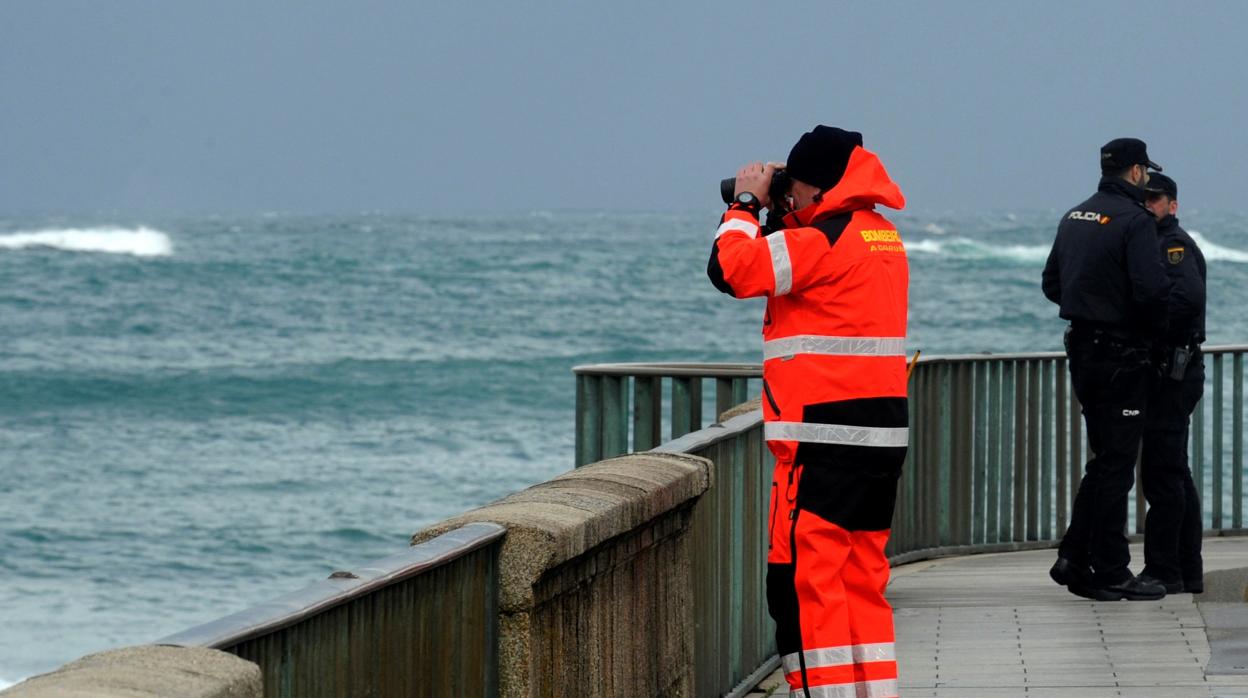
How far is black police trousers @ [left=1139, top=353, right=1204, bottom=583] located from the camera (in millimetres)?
8516

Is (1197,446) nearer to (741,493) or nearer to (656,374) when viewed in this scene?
(656,374)

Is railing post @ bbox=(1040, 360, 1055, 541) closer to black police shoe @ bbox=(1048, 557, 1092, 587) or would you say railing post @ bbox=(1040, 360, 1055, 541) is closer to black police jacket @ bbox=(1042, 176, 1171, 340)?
black police shoe @ bbox=(1048, 557, 1092, 587)

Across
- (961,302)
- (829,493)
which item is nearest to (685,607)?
(829,493)

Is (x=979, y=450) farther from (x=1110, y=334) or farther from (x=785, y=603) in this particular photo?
(x=785, y=603)

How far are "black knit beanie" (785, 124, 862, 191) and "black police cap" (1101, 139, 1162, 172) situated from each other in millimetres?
3183

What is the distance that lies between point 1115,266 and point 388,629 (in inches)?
202

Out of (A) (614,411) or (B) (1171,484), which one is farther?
(A) (614,411)

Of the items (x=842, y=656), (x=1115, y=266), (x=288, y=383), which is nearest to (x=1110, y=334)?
(x=1115, y=266)

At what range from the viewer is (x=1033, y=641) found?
778cm

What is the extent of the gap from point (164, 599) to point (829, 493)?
18415mm

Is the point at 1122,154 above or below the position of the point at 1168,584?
above

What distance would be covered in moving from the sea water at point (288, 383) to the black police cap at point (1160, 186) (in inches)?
470

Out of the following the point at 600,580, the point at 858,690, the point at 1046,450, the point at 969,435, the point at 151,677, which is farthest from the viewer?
the point at 1046,450

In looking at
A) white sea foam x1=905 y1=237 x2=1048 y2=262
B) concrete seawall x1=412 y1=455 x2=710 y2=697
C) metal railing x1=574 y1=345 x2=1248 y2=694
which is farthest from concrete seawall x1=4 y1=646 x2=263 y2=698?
white sea foam x1=905 y1=237 x2=1048 y2=262
